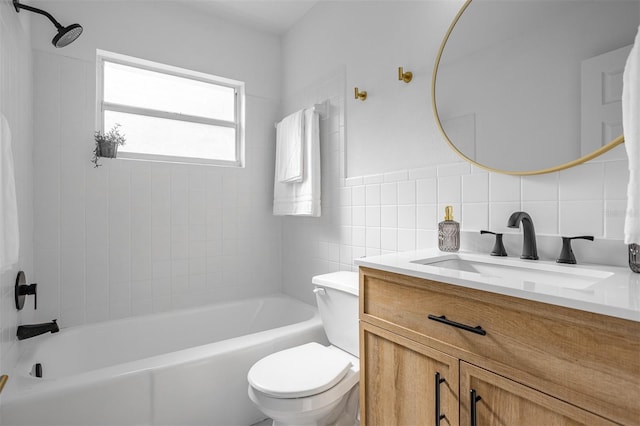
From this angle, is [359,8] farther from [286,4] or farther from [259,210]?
[259,210]

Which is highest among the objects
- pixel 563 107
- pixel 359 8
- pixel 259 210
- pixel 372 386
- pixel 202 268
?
pixel 359 8

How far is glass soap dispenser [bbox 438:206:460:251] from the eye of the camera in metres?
1.33

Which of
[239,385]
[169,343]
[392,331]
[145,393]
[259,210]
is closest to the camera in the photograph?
[392,331]

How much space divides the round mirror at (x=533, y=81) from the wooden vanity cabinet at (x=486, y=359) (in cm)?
63

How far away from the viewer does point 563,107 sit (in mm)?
1074

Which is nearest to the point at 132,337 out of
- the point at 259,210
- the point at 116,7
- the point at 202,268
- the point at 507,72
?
the point at 202,268

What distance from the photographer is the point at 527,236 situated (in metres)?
1.12

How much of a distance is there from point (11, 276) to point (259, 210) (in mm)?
1504

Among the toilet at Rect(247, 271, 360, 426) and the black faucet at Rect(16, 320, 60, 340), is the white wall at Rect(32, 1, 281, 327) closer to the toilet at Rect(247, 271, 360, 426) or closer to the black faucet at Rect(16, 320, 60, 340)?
the black faucet at Rect(16, 320, 60, 340)

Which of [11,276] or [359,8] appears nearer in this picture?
[11,276]

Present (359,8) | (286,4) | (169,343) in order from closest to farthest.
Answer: (359,8)
(169,343)
(286,4)

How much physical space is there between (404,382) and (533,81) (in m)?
1.12

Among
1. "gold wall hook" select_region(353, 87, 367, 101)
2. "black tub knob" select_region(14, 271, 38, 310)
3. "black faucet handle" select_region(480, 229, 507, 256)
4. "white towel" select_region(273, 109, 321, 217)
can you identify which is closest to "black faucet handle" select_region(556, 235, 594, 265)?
"black faucet handle" select_region(480, 229, 507, 256)

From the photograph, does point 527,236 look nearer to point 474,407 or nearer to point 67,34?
point 474,407
